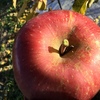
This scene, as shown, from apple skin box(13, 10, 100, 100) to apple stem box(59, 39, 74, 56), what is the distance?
0.6 inches

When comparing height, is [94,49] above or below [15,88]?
above

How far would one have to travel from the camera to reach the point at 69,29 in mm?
1188

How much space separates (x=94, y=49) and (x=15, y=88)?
43.2 inches

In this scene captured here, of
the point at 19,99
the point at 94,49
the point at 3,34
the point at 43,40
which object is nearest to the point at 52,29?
the point at 43,40

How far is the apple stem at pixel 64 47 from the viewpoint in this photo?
114 centimetres

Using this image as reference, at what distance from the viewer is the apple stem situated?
1135 mm

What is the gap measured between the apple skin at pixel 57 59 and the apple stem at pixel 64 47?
2 centimetres

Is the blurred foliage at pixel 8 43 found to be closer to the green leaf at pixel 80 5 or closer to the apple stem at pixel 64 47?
the green leaf at pixel 80 5

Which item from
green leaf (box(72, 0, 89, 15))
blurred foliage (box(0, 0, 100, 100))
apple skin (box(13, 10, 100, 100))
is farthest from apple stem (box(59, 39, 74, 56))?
blurred foliage (box(0, 0, 100, 100))

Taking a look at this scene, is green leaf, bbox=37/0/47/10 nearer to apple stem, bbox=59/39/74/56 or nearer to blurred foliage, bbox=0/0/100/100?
apple stem, bbox=59/39/74/56

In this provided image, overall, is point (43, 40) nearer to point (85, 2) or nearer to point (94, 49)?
point (94, 49)

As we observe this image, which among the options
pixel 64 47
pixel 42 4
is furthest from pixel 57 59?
pixel 42 4

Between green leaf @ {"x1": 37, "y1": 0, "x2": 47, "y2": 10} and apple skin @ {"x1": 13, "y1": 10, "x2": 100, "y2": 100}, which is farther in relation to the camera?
green leaf @ {"x1": 37, "y1": 0, "x2": 47, "y2": 10}

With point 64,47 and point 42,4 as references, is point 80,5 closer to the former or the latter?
point 42,4
